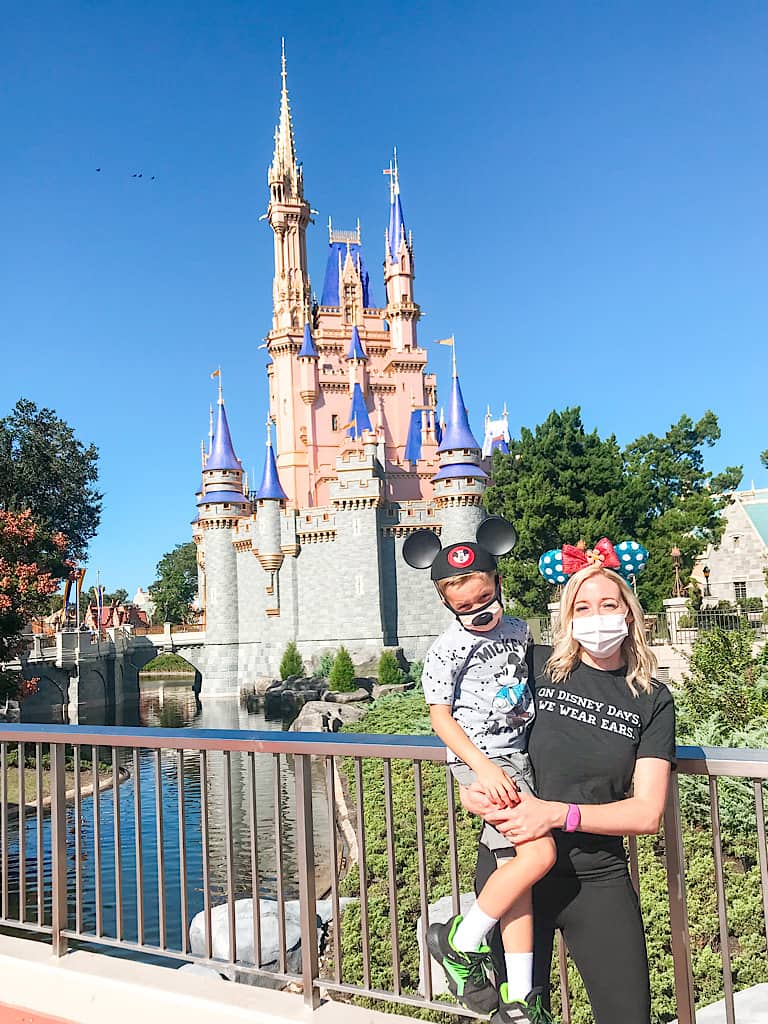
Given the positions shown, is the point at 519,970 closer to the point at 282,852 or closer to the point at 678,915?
the point at 678,915

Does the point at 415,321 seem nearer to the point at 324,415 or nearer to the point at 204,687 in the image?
the point at 324,415

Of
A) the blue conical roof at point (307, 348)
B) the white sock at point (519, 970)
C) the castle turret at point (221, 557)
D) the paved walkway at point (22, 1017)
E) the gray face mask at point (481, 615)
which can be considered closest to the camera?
the white sock at point (519, 970)

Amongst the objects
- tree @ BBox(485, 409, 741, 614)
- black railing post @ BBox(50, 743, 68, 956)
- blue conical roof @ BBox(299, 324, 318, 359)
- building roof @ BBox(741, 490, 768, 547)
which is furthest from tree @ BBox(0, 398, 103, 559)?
black railing post @ BBox(50, 743, 68, 956)

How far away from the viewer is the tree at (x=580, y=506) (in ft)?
92.5

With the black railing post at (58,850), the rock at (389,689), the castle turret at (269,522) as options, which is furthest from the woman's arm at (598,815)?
the castle turret at (269,522)

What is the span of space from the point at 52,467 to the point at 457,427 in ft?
53.6

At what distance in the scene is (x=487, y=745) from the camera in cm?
223

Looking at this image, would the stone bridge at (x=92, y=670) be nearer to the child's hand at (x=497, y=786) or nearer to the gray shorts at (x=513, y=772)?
the gray shorts at (x=513, y=772)

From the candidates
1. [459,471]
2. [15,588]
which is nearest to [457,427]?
[459,471]

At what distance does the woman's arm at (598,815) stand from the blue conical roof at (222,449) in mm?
35902

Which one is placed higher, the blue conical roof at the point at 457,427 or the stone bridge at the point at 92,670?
the blue conical roof at the point at 457,427

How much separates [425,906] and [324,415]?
39.4m

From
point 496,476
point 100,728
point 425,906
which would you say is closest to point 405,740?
point 425,906

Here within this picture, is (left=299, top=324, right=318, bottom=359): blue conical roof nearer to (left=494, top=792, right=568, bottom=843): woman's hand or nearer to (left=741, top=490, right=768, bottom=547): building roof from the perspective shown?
(left=741, top=490, right=768, bottom=547): building roof
